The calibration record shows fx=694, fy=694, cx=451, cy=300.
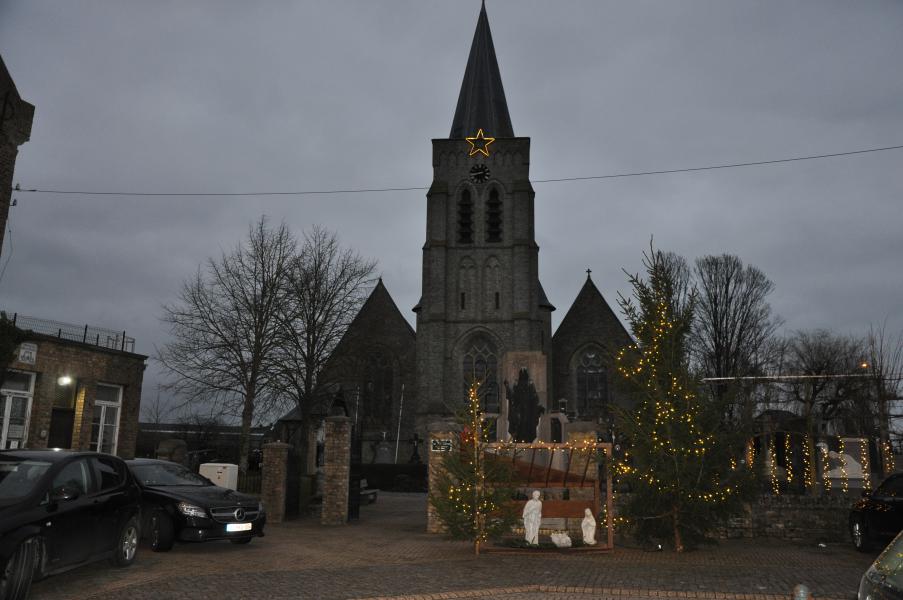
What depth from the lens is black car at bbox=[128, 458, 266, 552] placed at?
1015 centimetres

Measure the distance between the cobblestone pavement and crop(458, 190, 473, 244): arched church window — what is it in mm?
26996

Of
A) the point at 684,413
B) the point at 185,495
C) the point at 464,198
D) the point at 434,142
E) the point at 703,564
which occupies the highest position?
the point at 434,142

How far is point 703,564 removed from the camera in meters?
9.77

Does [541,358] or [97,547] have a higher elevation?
[541,358]

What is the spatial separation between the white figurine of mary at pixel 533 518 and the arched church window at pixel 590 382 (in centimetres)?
2733

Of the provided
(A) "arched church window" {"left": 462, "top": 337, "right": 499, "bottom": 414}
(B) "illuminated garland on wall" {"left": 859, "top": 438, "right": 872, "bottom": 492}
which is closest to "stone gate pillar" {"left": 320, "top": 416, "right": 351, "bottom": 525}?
(B) "illuminated garland on wall" {"left": 859, "top": 438, "right": 872, "bottom": 492}

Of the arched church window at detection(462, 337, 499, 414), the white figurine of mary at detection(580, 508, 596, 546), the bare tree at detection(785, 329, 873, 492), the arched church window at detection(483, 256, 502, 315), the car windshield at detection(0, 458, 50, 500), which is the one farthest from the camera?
the arched church window at detection(483, 256, 502, 315)

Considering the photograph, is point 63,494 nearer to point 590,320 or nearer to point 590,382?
point 590,382

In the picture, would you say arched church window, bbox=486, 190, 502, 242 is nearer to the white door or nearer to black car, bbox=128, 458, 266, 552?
the white door

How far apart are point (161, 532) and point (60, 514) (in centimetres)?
335

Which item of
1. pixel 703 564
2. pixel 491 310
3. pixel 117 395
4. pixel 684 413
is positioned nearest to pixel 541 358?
pixel 684 413

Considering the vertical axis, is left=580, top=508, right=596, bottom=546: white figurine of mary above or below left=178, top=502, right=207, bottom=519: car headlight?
below

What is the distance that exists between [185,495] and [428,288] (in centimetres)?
2694

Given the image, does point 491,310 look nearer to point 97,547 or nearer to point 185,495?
point 185,495
